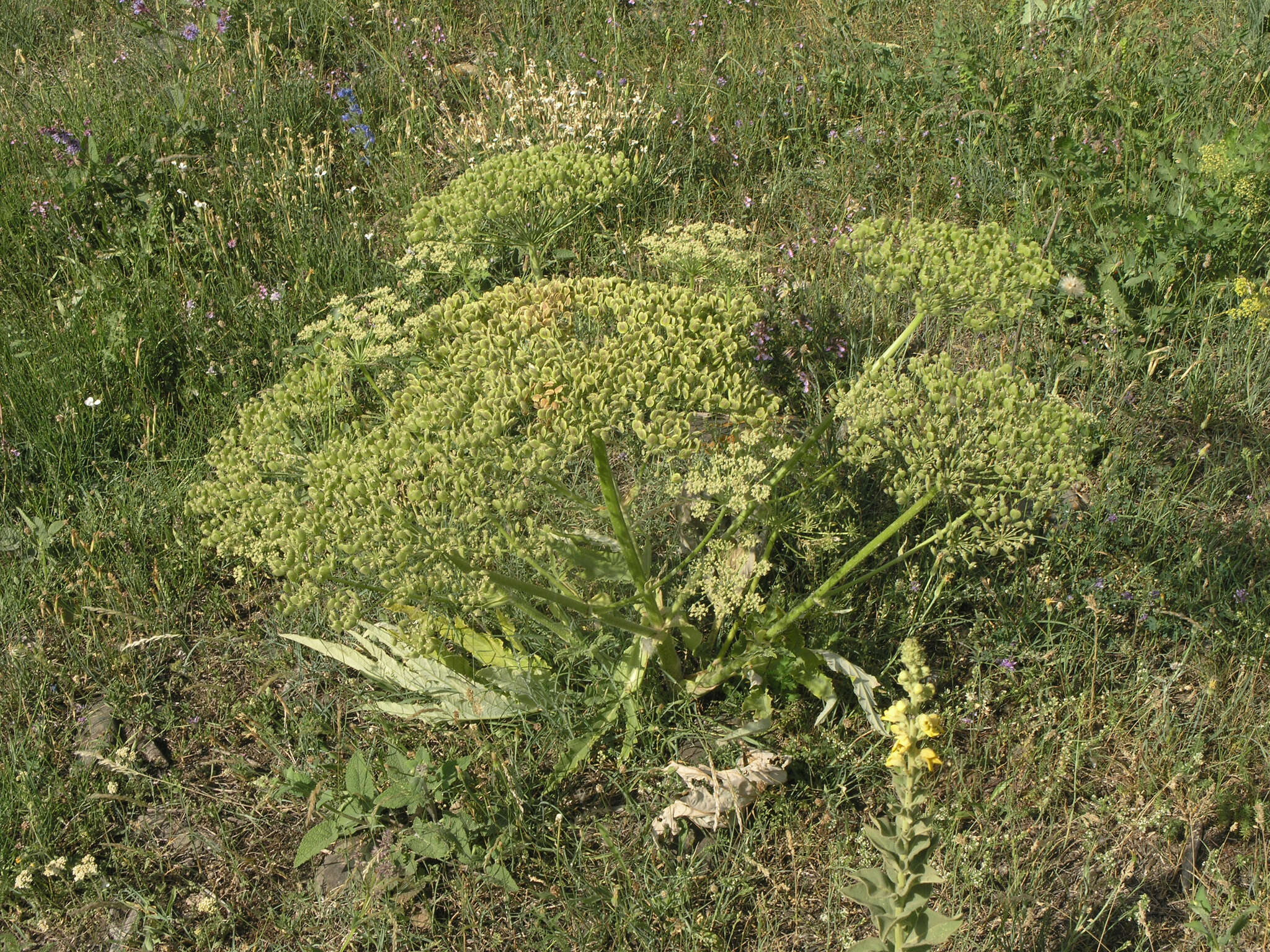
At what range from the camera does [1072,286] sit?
16.0 ft

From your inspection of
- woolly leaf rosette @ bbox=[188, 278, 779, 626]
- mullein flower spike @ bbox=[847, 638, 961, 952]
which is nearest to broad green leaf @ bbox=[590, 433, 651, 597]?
woolly leaf rosette @ bbox=[188, 278, 779, 626]

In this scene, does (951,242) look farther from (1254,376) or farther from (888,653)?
(1254,376)

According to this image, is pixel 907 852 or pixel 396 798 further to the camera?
pixel 396 798

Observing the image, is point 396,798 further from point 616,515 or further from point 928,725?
point 928,725

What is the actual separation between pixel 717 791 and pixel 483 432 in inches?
55.9

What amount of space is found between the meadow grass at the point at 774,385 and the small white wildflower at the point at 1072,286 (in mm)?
137

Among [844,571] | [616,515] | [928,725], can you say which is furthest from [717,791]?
[928,725]

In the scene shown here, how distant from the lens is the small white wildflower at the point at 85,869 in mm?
3330

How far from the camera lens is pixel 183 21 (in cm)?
727

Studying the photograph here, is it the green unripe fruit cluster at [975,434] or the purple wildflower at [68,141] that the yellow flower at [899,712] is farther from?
the purple wildflower at [68,141]

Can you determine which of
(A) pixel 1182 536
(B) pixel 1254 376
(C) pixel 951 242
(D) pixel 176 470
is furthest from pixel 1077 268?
(D) pixel 176 470

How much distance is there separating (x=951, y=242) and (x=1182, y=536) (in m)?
1.62

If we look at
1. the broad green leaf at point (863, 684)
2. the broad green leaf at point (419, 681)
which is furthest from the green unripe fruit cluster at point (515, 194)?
the broad green leaf at point (863, 684)

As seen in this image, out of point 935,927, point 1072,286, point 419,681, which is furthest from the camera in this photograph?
point 1072,286
